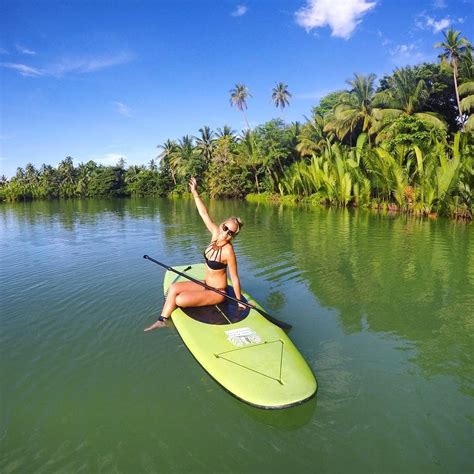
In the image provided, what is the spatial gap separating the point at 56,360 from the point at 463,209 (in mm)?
18374

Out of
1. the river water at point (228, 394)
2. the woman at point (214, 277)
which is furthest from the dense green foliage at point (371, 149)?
the woman at point (214, 277)

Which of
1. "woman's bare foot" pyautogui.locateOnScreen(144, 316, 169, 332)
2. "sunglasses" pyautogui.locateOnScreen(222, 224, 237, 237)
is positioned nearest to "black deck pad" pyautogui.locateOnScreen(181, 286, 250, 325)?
"woman's bare foot" pyautogui.locateOnScreen(144, 316, 169, 332)

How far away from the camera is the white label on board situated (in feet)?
14.1

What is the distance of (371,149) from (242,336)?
20964mm

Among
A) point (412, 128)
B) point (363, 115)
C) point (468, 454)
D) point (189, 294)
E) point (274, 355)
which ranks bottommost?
point (468, 454)

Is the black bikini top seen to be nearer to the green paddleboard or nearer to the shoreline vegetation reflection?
the green paddleboard

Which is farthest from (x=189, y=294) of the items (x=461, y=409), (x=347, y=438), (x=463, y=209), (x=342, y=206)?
(x=342, y=206)

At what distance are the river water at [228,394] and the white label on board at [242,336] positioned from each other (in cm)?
56

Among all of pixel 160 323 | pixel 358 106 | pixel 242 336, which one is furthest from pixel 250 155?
pixel 242 336

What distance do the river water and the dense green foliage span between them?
11.0 m

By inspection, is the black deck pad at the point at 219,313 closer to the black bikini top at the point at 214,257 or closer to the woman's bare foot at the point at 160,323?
the woman's bare foot at the point at 160,323

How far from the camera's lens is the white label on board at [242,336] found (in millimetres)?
4293

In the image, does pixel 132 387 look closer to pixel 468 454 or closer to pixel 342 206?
pixel 468 454

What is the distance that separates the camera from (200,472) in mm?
2959
